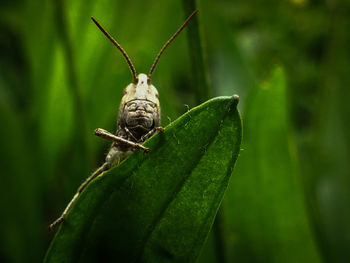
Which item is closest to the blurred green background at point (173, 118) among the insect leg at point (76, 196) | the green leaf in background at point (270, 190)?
the green leaf in background at point (270, 190)

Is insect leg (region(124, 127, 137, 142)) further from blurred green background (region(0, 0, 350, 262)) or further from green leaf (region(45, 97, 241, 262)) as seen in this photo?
green leaf (region(45, 97, 241, 262))

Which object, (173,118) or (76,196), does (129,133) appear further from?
(173,118)

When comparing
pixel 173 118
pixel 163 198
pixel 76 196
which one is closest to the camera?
pixel 163 198

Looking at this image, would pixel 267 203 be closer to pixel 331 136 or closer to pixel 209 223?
pixel 209 223

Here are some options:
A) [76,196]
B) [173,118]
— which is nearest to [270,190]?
[173,118]

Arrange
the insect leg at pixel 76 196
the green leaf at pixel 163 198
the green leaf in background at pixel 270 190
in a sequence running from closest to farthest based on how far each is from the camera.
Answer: the green leaf at pixel 163 198 → the insect leg at pixel 76 196 → the green leaf in background at pixel 270 190

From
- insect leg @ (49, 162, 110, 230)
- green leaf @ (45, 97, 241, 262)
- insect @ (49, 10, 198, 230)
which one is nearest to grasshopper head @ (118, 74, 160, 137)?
insect @ (49, 10, 198, 230)

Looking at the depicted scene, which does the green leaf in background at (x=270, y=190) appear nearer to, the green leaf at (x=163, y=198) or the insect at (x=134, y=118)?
the insect at (x=134, y=118)
